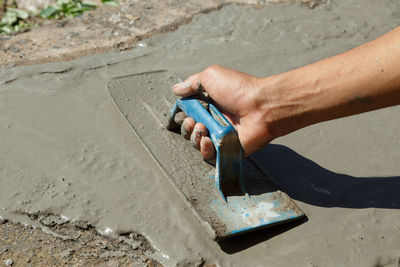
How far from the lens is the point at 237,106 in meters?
2.10

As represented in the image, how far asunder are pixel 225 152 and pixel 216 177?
0.39 feet

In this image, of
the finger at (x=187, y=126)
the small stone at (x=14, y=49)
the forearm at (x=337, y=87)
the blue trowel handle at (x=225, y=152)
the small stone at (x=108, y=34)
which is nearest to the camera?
the forearm at (x=337, y=87)

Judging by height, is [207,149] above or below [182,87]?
below

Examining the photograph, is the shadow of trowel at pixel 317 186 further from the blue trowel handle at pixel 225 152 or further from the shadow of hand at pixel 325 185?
the blue trowel handle at pixel 225 152

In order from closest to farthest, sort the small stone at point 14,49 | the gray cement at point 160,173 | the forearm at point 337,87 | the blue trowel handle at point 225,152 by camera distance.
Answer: the forearm at point 337,87, the gray cement at point 160,173, the blue trowel handle at point 225,152, the small stone at point 14,49

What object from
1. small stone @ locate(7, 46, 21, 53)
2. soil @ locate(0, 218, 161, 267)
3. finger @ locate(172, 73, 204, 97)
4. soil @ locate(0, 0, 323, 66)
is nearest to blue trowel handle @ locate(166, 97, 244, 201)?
finger @ locate(172, 73, 204, 97)

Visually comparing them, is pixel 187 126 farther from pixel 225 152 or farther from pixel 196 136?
pixel 225 152

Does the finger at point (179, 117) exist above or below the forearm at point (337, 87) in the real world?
below

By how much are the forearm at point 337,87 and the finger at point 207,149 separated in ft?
0.91

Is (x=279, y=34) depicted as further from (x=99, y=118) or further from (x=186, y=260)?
(x=186, y=260)

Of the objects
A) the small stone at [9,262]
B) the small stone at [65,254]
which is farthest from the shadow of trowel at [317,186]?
the small stone at [9,262]

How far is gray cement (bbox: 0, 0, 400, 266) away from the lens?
1.86 m

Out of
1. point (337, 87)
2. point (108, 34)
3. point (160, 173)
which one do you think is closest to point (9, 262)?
point (160, 173)

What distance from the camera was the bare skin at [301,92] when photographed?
5.81ft
